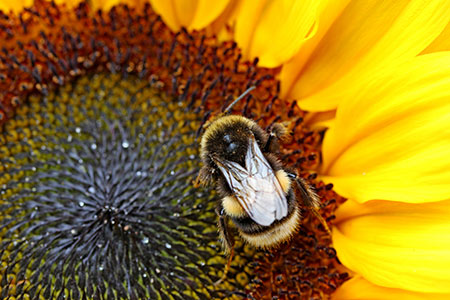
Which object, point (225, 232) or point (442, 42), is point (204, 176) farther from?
point (442, 42)

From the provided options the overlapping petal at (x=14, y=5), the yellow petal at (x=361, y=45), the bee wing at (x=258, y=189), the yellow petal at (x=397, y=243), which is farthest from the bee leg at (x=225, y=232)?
the overlapping petal at (x=14, y=5)

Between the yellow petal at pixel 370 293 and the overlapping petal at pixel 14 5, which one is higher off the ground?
the overlapping petal at pixel 14 5

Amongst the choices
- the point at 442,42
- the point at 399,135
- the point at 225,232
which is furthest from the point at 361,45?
the point at 225,232

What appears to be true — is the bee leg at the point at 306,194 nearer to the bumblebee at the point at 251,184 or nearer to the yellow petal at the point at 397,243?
the bumblebee at the point at 251,184

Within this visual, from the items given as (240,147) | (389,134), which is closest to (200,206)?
(240,147)

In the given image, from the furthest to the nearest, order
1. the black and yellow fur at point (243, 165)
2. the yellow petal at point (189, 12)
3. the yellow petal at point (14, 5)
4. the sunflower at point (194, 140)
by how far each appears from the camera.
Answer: the yellow petal at point (14, 5) → the yellow petal at point (189, 12) → the sunflower at point (194, 140) → the black and yellow fur at point (243, 165)

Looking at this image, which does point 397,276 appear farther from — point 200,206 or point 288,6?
point 288,6

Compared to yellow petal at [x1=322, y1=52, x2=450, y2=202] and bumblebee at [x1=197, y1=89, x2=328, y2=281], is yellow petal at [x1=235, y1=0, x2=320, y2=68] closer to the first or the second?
yellow petal at [x1=322, y1=52, x2=450, y2=202]
